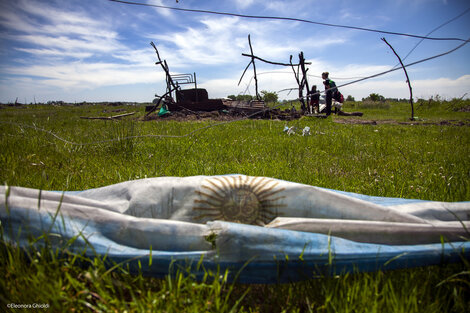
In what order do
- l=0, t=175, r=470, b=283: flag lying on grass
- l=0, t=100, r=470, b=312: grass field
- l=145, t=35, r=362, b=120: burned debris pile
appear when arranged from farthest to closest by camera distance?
l=145, t=35, r=362, b=120: burned debris pile < l=0, t=175, r=470, b=283: flag lying on grass < l=0, t=100, r=470, b=312: grass field

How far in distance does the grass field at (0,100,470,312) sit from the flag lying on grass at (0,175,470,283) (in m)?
0.07

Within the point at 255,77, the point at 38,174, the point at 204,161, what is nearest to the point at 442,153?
the point at 204,161

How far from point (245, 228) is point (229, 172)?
167 centimetres

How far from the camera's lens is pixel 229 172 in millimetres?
2768

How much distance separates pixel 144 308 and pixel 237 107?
42.6 feet

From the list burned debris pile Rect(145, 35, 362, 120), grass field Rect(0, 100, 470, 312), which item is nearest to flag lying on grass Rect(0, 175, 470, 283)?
grass field Rect(0, 100, 470, 312)

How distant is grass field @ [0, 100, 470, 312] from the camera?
98 cm

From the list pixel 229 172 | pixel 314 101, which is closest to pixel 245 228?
pixel 229 172

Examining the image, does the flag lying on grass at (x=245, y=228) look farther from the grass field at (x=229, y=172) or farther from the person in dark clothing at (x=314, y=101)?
the person in dark clothing at (x=314, y=101)

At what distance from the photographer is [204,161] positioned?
3193mm

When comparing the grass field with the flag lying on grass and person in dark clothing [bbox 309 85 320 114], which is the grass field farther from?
person in dark clothing [bbox 309 85 320 114]

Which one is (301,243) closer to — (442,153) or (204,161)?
(204,161)

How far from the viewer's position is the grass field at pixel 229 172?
983 millimetres

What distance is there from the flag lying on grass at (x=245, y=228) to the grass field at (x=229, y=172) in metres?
0.07
